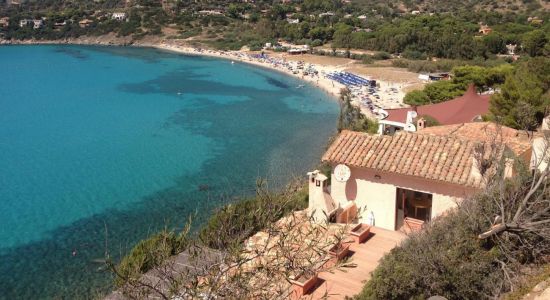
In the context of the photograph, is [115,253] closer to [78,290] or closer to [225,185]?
[78,290]

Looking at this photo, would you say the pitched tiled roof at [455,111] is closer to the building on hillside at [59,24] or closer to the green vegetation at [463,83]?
the green vegetation at [463,83]

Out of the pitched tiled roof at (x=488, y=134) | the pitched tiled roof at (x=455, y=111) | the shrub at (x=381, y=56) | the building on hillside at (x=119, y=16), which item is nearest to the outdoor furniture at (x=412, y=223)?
the pitched tiled roof at (x=488, y=134)

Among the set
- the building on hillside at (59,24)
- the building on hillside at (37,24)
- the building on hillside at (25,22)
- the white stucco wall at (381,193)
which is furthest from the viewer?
the building on hillside at (25,22)

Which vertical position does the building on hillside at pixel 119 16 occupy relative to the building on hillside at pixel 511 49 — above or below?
above

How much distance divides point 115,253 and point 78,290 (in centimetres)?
269

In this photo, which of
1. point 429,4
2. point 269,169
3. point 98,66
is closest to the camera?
point 269,169

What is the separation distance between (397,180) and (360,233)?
1.49 metres

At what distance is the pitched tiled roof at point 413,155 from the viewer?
400 inches

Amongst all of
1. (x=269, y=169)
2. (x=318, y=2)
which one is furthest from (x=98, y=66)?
(x=318, y=2)

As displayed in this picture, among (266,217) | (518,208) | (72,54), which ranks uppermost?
(266,217)

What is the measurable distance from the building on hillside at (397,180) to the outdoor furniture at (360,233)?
0.22 m

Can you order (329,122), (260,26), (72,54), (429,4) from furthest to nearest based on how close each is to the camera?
(429,4)
(260,26)
(72,54)
(329,122)

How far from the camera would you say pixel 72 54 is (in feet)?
300

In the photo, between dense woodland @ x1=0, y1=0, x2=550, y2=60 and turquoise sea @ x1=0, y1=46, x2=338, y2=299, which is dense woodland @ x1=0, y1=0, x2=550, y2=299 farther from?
turquoise sea @ x1=0, y1=46, x2=338, y2=299
